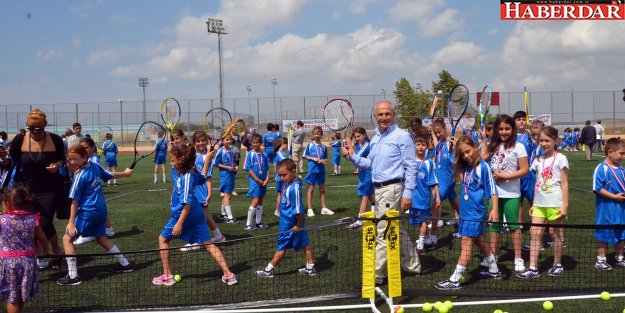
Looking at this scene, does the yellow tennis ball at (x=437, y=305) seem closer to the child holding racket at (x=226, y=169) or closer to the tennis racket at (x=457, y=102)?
the tennis racket at (x=457, y=102)

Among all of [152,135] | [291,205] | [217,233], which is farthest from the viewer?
[152,135]

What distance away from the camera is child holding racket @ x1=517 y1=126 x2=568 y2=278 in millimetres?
6527

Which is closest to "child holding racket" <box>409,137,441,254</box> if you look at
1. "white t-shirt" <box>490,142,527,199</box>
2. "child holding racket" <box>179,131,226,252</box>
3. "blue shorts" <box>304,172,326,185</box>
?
"white t-shirt" <box>490,142,527,199</box>

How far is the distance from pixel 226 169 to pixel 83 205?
388 centimetres

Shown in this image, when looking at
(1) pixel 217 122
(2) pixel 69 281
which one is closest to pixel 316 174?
(2) pixel 69 281

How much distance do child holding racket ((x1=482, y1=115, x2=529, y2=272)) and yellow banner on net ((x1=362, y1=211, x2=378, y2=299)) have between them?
1819 mm

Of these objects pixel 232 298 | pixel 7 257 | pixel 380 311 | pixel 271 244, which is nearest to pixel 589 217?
pixel 271 244

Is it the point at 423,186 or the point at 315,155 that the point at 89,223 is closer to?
the point at 423,186

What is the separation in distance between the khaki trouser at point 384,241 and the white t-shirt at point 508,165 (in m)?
1.24

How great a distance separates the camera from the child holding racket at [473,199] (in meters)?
6.15

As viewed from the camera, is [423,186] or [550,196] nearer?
[550,196]

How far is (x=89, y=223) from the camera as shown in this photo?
6871 millimetres

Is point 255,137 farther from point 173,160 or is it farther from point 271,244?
point 173,160

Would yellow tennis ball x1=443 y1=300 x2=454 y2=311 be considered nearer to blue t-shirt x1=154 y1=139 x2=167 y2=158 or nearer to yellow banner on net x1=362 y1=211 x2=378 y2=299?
yellow banner on net x1=362 y1=211 x2=378 y2=299
